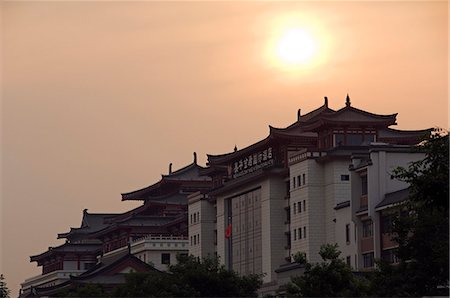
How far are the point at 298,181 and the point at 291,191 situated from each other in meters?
1.74

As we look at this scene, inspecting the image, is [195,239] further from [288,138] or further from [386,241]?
[386,241]

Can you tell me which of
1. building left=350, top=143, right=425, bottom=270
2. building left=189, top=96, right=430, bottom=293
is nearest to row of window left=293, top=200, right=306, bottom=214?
building left=189, top=96, right=430, bottom=293

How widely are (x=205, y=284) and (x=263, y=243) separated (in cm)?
2508

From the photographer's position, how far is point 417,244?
161 feet

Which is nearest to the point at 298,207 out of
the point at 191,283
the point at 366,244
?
the point at 366,244

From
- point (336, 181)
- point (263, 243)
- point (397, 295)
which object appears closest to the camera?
point (397, 295)

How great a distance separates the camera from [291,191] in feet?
277

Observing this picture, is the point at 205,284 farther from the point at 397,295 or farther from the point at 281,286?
the point at 397,295

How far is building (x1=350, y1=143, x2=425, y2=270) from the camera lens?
69500 mm

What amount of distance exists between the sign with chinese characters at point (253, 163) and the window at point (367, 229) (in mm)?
16632

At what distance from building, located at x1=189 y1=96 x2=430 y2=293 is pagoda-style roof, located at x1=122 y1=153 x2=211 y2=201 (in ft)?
58.6

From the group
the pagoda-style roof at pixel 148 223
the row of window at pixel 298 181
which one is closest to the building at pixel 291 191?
the row of window at pixel 298 181

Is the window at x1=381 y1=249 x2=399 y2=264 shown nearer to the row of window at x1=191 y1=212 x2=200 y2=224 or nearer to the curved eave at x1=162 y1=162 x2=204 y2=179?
the row of window at x1=191 y1=212 x2=200 y2=224

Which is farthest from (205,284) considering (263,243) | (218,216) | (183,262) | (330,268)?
(218,216)
